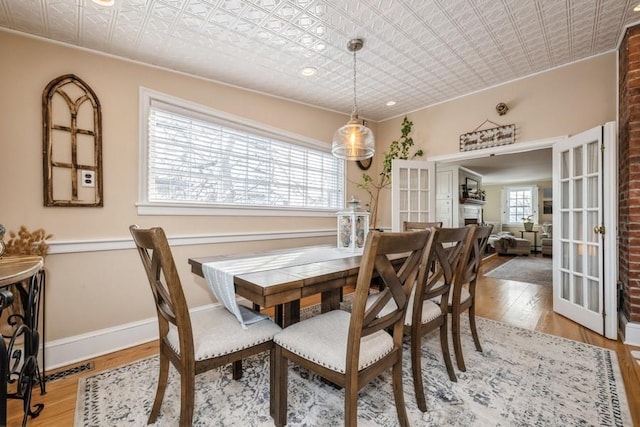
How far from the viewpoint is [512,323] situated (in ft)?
9.15

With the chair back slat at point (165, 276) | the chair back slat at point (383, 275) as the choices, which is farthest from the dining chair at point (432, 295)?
the chair back slat at point (165, 276)

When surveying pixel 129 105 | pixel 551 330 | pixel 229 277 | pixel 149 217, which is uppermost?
pixel 129 105

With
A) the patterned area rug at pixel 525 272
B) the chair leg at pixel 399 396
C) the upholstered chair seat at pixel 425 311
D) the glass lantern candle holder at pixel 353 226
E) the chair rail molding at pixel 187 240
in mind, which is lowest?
the patterned area rug at pixel 525 272

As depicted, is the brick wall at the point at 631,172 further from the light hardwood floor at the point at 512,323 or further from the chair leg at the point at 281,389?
the chair leg at the point at 281,389

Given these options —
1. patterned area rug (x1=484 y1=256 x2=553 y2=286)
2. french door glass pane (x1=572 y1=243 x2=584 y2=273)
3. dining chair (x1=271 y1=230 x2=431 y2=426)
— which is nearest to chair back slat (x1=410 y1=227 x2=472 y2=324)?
dining chair (x1=271 y1=230 x2=431 y2=426)

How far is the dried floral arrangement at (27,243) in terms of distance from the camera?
6.25ft

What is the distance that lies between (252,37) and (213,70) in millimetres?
692

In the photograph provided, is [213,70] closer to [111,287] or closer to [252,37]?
[252,37]

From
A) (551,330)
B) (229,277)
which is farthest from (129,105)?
(551,330)

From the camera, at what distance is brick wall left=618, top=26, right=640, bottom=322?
224 centimetres

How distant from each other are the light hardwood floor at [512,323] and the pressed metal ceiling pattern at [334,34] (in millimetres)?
2453

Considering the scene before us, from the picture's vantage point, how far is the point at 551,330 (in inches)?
102

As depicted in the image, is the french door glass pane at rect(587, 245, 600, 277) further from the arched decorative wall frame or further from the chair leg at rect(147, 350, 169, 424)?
the arched decorative wall frame

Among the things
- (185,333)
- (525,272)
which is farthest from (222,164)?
(525,272)
